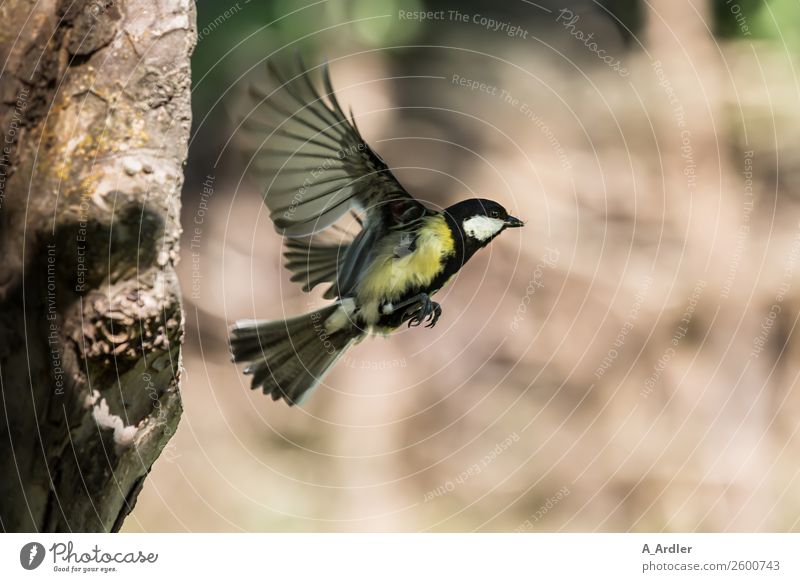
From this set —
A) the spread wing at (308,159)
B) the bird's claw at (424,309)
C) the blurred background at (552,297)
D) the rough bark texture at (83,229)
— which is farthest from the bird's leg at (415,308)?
the blurred background at (552,297)

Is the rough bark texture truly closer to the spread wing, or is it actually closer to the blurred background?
the spread wing

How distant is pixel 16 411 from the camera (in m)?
0.71

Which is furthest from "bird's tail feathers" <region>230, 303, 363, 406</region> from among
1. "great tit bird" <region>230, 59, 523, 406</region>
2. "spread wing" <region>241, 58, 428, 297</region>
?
"spread wing" <region>241, 58, 428, 297</region>

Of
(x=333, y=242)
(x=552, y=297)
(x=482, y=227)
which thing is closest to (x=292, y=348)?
(x=333, y=242)

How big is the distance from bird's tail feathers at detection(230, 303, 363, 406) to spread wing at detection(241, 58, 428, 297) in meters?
0.12

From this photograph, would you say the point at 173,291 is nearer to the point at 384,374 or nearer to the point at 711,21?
the point at 384,374

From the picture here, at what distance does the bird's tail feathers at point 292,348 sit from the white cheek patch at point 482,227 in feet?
0.53

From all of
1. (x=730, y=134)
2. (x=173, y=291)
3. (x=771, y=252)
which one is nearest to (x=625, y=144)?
(x=730, y=134)

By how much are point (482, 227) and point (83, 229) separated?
1.36 ft

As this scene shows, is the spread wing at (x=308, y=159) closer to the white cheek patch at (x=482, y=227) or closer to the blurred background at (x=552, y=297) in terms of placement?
the white cheek patch at (x=482, y=227)

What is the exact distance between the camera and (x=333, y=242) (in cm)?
87

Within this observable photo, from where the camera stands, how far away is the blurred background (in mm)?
1485

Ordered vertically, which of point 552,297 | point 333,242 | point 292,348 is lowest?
point 552,297

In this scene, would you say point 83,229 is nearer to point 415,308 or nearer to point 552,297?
point 415,308
